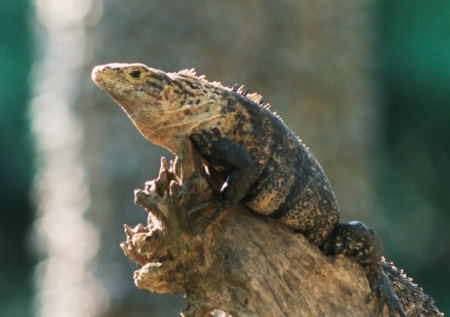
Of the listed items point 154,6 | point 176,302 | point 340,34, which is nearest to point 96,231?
point 176,302

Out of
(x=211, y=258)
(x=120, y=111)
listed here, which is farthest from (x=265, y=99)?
(x=211, y=258)

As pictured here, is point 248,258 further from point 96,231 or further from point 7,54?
point 7,54

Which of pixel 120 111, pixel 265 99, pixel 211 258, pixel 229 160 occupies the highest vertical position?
pixel 265 99

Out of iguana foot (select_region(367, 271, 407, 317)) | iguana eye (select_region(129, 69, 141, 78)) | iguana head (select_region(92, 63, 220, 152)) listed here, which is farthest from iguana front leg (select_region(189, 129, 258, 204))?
iguana foot (select_region(367, 271, 407, 317))

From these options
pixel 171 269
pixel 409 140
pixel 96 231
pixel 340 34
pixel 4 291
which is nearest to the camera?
pixel 171 269

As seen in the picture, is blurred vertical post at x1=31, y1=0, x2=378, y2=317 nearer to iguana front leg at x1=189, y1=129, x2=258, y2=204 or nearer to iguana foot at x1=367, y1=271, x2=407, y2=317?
iguana foot at x1=367, y1=271, x2=407, y2=317

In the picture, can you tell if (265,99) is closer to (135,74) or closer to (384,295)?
(384,295)
